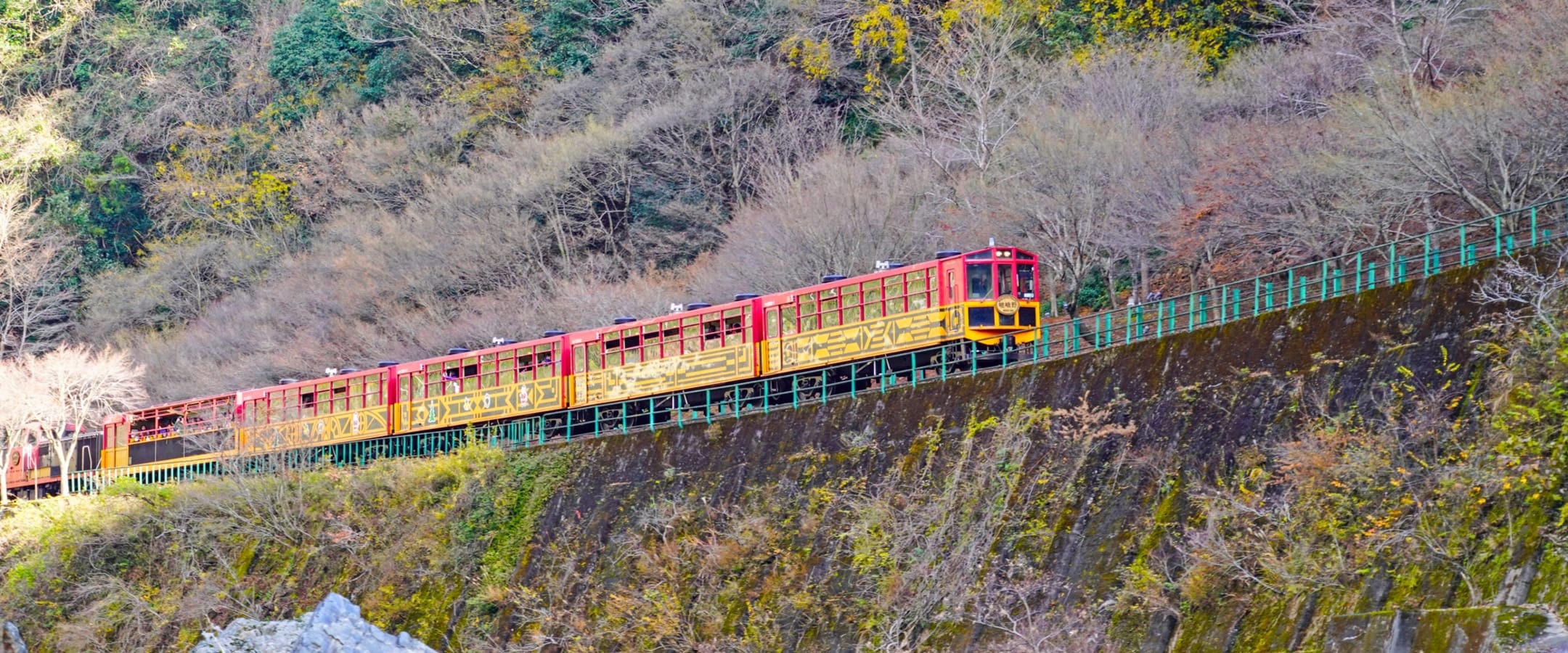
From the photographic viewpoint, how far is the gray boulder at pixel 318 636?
30.7 m

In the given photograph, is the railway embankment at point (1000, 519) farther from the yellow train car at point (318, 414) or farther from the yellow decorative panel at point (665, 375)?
the yellow train car at point (318, 414)

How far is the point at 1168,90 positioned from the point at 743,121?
14834mm

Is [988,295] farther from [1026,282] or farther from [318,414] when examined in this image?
[318,414]

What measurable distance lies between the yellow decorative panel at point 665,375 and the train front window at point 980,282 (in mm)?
4821

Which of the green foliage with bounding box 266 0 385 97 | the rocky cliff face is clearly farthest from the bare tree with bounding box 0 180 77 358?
the rocky cliff face

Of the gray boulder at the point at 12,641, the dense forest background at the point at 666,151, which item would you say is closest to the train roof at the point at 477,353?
the dense forest background at the point at 666,151

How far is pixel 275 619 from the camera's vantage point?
35.2 m

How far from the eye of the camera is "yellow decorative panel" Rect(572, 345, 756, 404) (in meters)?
33.7

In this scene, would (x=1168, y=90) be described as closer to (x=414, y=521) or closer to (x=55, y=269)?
(x=414, y=521)

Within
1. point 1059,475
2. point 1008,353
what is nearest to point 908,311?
point 1008,353

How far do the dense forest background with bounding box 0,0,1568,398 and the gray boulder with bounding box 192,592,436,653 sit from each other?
48.3 ft

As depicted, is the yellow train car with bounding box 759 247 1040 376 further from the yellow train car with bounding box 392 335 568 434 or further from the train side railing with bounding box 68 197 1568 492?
the yellow train car with bounding box 392 335 568 434

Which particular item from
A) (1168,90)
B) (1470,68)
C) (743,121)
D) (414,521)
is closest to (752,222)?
(743,121)

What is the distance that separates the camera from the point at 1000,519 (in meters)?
24.4
